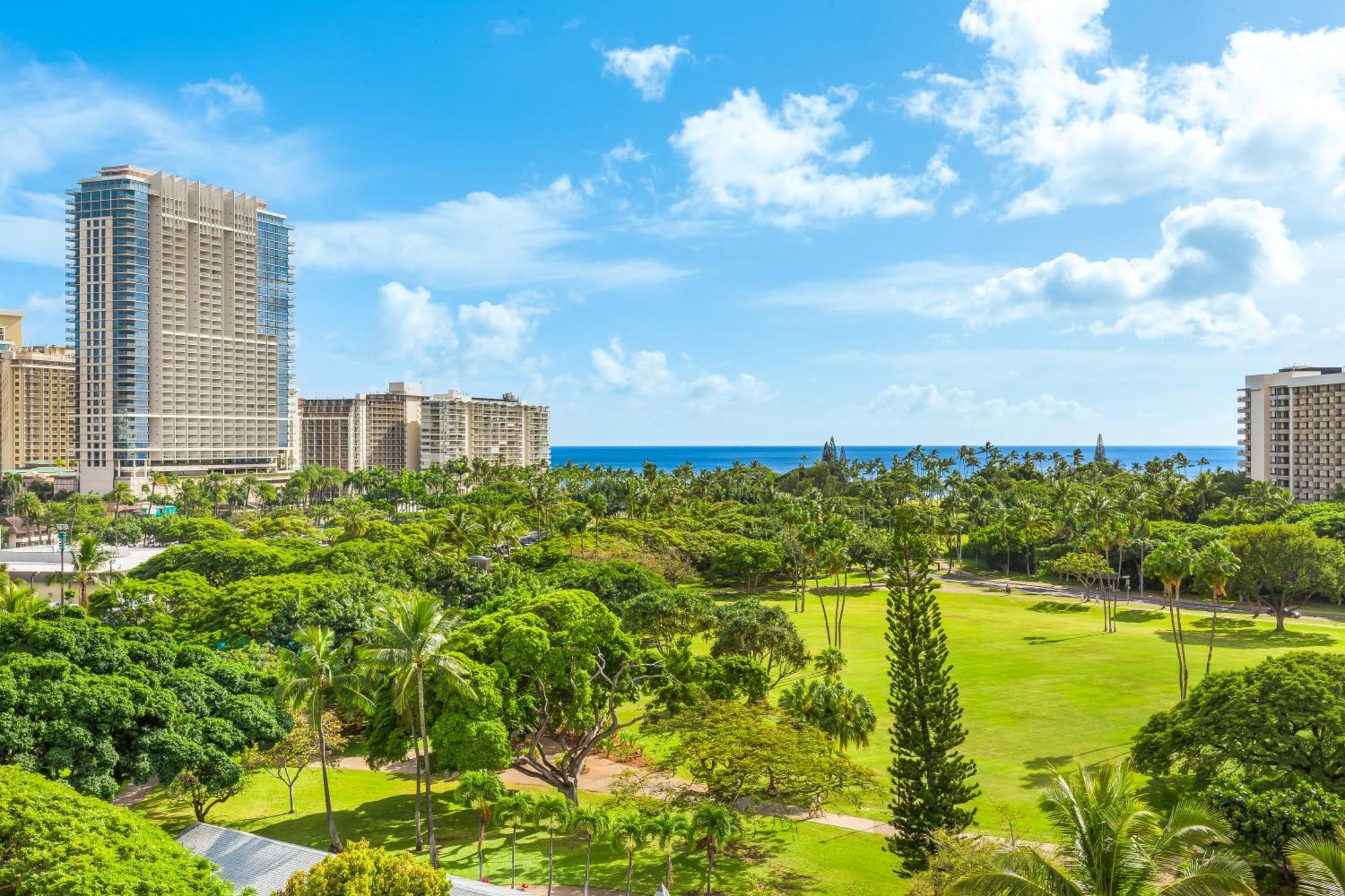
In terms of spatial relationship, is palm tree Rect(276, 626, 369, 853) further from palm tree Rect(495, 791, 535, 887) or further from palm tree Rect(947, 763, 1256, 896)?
palm tree Rect(947, 763, 1256, 896)

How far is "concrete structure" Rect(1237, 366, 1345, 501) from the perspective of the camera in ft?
346

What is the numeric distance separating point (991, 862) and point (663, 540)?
5922cm

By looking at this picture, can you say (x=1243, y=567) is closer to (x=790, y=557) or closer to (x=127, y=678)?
(x=790, y=557)

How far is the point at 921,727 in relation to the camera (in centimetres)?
2222

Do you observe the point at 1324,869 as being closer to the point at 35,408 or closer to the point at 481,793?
the point at 481,793

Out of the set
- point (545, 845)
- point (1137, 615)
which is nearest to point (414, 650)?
point (545, 845)

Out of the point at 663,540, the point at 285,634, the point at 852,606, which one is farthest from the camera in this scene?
the point at 663,540

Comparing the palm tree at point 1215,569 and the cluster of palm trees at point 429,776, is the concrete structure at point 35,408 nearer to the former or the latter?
the cluster of palm trees at point 429,776

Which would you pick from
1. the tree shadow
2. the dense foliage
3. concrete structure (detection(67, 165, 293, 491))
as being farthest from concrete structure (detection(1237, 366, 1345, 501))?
concrete structure (detection(67, 165, 293, 491))

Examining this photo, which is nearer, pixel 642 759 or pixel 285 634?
pixel 642 759

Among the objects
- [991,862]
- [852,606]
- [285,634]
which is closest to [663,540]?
[852,606]

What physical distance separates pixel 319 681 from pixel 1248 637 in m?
52.3

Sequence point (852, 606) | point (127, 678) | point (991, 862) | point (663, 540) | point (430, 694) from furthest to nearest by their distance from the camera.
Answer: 1. point (663, 540)
2. point (852, 606)
3. point (430, 694)
4. point (127, 678)
5. point (991, 862)

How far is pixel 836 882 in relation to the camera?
21594mm
